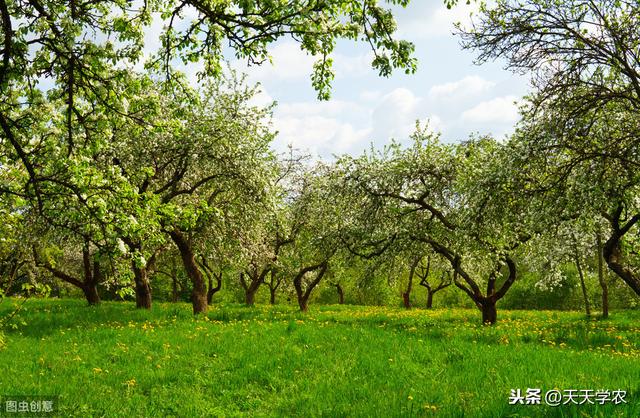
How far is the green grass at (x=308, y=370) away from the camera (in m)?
8.12

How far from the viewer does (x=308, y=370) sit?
420 inches

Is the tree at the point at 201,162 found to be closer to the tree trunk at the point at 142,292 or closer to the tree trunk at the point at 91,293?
the tree trunk at the point at 142,292

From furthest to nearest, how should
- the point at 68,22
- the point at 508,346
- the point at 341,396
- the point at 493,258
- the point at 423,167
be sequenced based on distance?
the point at 423,167, the point at 493,258, the point at 508,346, the point at 341,396, the point at 68,22

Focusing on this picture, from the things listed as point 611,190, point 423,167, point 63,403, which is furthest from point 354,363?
point 423,167

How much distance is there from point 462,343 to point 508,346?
122 centimetres

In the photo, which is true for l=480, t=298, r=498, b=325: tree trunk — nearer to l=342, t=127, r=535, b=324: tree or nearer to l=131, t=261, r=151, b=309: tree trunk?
l=342, t=127, r=535, b=324: tree

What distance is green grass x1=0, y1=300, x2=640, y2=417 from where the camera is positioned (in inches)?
320

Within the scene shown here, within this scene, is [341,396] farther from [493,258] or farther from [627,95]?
[493,258]

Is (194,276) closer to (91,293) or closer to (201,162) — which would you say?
(201,162)

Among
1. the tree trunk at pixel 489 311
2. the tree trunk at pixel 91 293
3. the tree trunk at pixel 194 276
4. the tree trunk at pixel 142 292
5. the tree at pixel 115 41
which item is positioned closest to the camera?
the tree at pixel 115 41

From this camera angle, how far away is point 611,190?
475 inches

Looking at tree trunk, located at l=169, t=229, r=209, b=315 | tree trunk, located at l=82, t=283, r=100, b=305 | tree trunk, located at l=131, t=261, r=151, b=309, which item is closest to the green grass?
tree trunk, located at l=169, t=229, r=209, b=315

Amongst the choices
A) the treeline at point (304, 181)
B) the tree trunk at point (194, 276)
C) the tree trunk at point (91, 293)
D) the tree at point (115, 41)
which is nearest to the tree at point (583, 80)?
the treeline at point (304, 181)

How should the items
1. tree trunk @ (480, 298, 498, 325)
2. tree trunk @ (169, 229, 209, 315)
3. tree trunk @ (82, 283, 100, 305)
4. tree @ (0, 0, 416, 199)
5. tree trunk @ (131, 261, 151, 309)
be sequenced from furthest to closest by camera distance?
1. tree trunk @ (82, 283, 100, 305)
2. tree trunk @ (131, 261, 151, 309)
3. tree trunk @ (169, 229, 209, 315)
4. tree trunk @ (480, 298, 498, 325)
5. tree @ (0, 0, 416, 199)
